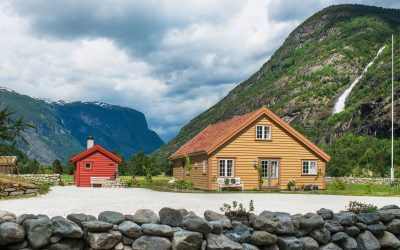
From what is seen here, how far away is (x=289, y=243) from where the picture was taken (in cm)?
934

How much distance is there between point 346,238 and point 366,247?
50 centimetres

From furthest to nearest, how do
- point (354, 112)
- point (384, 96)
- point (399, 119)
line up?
point (354, 112)
point (384, 96)
point (399, 119)

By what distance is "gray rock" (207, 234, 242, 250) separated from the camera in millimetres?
8781

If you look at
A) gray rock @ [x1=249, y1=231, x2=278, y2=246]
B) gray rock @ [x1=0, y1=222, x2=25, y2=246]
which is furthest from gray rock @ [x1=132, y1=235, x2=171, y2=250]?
gray rock @ [x1=0, y1=222, x2=25, y2=246]

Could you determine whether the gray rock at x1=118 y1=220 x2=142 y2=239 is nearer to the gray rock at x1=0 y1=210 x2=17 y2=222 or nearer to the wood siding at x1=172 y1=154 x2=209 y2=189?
the gray rock at x1=0 y1=210 x2=17 y2=222

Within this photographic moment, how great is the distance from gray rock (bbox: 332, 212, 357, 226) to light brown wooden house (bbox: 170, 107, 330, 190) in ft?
78.4

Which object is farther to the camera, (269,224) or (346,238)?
(346,238)

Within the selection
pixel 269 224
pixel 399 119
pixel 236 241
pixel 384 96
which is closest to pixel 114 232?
pixel 236 241

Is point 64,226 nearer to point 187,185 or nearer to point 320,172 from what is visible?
point 187,185

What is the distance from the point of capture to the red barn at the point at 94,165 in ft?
148

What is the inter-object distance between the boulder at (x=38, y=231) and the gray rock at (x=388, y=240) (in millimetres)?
6744

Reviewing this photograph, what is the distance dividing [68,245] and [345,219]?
18.0 ft

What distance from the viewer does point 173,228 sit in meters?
8.87

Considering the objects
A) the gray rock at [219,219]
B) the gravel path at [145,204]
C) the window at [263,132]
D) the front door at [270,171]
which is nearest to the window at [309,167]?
the front door at [270,171]
